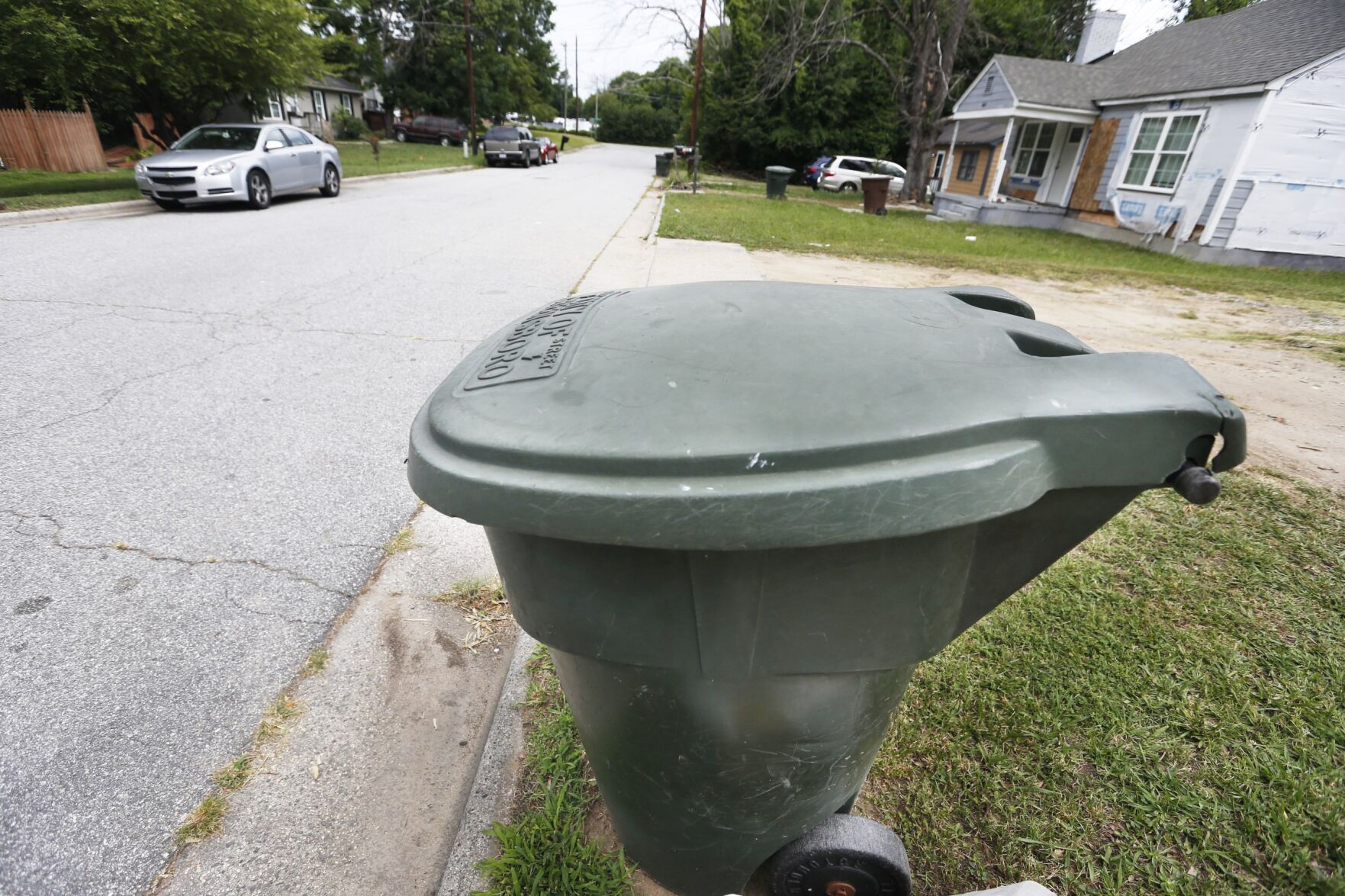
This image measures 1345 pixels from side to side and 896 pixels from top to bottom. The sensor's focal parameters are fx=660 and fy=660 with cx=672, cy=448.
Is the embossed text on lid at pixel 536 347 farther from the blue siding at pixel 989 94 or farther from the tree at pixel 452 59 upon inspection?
the tree at pixel 452 59

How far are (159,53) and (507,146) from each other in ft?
47.1

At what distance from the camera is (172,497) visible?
2863 millimetres

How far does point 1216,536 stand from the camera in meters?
2.88

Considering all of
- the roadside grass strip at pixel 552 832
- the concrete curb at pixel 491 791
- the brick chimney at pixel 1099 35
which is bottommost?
the concrete curb at pixel 491 791

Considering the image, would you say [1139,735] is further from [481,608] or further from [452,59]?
[452,59]

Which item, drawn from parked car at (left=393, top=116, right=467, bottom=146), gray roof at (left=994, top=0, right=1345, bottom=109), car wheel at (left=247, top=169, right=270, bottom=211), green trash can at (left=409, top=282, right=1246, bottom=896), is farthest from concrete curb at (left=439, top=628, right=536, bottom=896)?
parked car at (left=393, top=116, right=467, bottom=146)

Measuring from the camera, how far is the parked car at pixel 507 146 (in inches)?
1021

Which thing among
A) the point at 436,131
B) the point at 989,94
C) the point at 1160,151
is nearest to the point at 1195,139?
the point at 1160,151

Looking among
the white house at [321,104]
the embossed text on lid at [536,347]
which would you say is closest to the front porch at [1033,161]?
the embossed text on lid at [536,347]

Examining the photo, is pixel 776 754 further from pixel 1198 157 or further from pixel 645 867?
pixel 1198 157

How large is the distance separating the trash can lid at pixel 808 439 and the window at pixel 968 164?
2608 cm

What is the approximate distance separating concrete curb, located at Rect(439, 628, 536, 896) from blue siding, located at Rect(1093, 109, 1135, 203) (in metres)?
20.1

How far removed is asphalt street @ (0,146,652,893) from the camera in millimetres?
1701

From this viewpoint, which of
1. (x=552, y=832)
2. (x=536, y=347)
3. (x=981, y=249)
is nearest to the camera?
(x=536, y=347)
